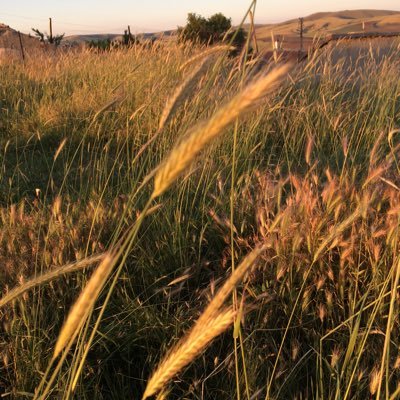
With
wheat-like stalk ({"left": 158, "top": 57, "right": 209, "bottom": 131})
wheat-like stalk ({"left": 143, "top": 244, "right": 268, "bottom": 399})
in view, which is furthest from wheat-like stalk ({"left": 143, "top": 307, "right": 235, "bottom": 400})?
wheat-like stalk ({"left": 158, "top": 57, "right": 209, "bottom": 131})

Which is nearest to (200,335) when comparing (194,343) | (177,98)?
(194,343)

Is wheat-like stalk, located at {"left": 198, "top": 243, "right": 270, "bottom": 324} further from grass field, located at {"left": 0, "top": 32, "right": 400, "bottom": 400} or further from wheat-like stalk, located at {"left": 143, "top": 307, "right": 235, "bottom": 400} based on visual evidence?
grass field, located at {"left": 0, "top": 32, "right": 400, "bottom": 400}

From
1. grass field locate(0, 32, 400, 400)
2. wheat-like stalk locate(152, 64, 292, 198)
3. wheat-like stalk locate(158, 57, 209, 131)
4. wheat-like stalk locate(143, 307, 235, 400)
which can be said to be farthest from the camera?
grass field locate(0, 32, 400, 400)

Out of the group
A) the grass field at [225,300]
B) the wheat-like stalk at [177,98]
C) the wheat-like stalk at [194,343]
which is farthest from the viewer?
the grass field at [225,300]

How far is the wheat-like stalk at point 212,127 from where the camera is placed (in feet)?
1.80

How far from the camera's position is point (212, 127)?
56 cm

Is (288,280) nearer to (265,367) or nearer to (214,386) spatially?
(265,367)

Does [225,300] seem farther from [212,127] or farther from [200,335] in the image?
[212,127]

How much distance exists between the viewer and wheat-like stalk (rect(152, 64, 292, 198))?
21.6 inches

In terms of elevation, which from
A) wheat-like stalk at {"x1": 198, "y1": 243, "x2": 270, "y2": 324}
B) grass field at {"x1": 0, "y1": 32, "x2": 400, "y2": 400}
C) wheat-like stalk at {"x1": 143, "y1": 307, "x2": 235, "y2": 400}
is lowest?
grass field at {"x1": 0, "y1": 32, "x2": 400, "y2": 400}

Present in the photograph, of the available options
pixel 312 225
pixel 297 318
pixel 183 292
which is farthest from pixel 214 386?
pixel 312 225

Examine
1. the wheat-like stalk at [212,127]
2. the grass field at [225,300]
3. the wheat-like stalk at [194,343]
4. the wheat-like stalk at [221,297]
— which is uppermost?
the wheat-like stalk at [212,127]

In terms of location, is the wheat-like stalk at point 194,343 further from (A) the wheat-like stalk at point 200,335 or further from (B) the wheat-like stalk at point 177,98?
(B) the wheat-like stalk at point 177,98

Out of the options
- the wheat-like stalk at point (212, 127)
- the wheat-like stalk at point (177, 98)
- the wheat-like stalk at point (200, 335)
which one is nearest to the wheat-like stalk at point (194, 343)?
the wheat-like stalk at point (200, 335)
